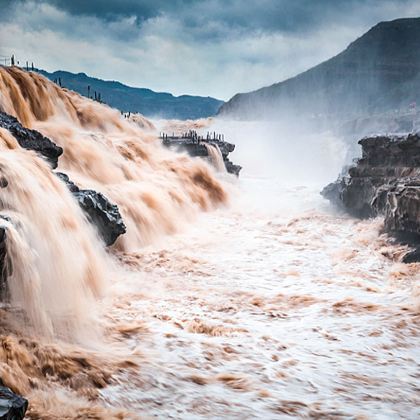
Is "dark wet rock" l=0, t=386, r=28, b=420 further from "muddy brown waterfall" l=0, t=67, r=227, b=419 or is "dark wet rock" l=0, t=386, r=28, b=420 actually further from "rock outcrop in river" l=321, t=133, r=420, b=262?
"rock outcrop in river" l=321, t=133, r=420, b=262

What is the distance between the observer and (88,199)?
6.75 metres

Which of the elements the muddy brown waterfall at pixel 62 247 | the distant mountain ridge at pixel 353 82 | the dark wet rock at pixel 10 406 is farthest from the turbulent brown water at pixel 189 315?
the distant mountain ridge at pixel 353 82

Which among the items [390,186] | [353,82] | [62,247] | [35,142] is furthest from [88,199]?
[353,82]

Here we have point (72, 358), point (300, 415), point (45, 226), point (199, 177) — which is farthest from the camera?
point (199, 177)

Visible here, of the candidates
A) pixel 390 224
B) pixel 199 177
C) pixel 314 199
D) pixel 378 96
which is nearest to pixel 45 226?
pixel 390 224

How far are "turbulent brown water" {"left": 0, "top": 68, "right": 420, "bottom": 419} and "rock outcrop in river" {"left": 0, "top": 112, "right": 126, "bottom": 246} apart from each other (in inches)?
10.1

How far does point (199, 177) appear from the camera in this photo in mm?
14828

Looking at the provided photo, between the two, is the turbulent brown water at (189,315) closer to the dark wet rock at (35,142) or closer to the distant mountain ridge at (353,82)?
the dark wet rock at (35,142)

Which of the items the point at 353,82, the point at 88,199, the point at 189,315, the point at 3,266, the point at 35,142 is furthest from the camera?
the point at 353,82

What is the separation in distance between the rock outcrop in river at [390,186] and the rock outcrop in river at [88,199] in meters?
5.49

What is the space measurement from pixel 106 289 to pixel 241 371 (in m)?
2.69

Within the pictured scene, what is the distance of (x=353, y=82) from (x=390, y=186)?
92.1 m

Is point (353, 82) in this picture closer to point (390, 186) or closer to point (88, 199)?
point (390, 186)

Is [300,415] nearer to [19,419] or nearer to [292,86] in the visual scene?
[19,419]
